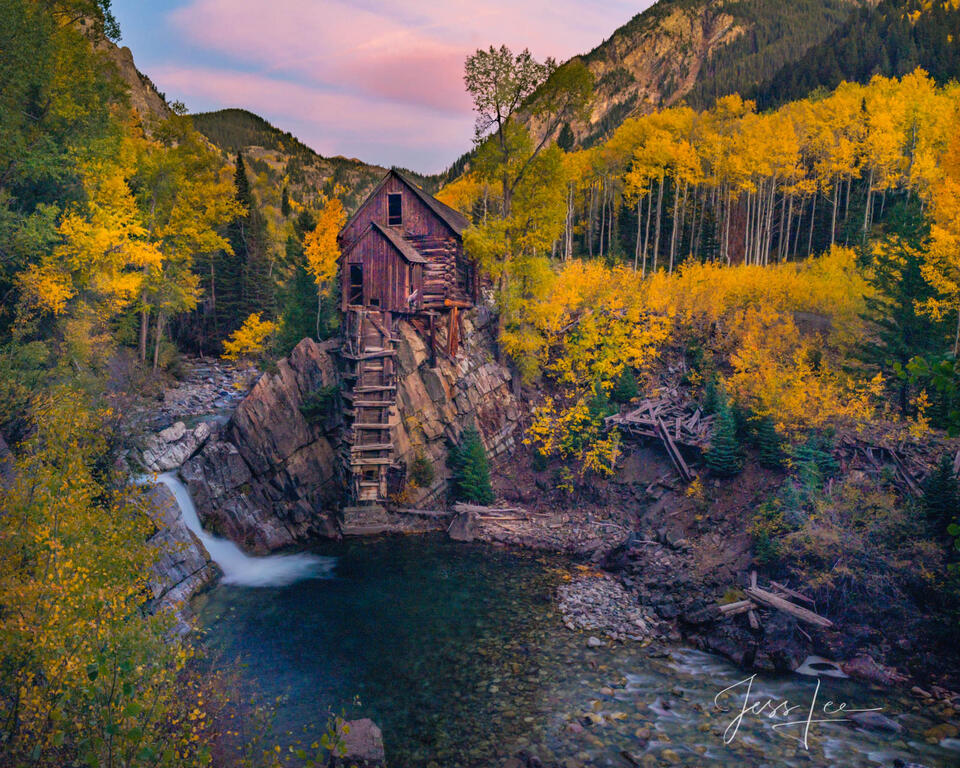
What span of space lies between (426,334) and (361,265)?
4.98 meters

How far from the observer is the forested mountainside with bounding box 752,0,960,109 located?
Answer: 65.2 meters

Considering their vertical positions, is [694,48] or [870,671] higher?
[694,48]

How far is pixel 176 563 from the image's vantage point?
18625 millimetres

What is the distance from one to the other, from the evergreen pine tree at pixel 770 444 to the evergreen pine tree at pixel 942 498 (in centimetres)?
523

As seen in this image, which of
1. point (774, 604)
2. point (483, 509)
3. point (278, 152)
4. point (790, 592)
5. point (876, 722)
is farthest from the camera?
point (278, 152)

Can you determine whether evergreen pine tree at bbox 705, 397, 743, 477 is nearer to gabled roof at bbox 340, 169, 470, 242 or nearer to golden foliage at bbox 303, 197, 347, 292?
gabled roof at bbox 340, 169, 470, 242

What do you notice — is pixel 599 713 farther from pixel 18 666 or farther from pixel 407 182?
pixel 407 182

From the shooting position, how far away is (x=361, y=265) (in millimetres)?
29203

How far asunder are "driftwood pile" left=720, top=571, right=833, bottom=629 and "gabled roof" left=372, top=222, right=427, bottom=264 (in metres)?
20.6

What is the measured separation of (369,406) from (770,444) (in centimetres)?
1699

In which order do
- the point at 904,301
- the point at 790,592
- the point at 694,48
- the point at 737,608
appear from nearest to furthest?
the point at 737,608 → the point at 790,592 → the point at 904,301 → the point at 694,48

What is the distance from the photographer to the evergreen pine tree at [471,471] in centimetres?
2638
